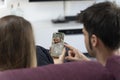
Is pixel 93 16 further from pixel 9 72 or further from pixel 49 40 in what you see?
pixel 49 40

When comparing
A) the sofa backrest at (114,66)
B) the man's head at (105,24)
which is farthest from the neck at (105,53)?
the sofa backrest at (114,66)

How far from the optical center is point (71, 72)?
1.15m

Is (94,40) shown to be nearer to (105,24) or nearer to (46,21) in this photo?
(105,24)

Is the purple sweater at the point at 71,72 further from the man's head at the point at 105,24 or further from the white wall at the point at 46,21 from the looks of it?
the white wall at the point at 46,21

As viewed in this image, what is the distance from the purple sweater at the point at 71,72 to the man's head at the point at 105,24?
422 millimetres

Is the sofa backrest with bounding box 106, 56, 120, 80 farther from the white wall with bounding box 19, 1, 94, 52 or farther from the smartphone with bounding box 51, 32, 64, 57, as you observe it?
the white wall with bounding box 19, 1, 94, 52

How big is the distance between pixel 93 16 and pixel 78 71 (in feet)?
1.96

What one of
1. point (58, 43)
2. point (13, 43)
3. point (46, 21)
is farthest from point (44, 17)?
point (13, 43)

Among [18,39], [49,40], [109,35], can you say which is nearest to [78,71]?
[18,39]

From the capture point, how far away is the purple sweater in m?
1.10

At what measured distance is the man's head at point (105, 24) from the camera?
1603 millimetres

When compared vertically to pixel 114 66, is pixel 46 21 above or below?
below

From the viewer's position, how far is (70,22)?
4.33 m

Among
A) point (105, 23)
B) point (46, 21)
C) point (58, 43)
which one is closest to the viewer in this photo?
point (105, 23)
